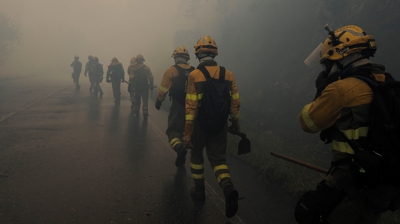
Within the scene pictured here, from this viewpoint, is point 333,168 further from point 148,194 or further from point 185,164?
point 185,164

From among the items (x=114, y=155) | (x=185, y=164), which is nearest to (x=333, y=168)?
(x=185, y=164)

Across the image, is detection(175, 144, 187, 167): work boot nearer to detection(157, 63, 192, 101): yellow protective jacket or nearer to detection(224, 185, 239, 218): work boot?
detection(157, 63, 192, 101): yellow protective jacket

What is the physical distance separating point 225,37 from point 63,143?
40.7 feet

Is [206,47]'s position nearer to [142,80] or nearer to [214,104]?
[214,104]

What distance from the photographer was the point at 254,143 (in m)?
6.57

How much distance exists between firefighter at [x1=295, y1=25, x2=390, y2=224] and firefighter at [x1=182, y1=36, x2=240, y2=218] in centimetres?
151

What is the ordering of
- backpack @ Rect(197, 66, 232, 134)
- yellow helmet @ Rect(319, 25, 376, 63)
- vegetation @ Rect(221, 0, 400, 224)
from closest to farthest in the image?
yellow helmet @ Rect(319, 25, 376, 63) → backpack @ Rect(197, 66, 232, 134) → vegetation @ Rect(221, 0, 400, 224)

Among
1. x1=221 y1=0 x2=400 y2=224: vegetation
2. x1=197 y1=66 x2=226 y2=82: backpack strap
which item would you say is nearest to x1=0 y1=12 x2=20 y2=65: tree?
x1=221 y1=0 x2=400 y2=224: vegetation

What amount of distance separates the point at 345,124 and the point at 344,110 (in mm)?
105

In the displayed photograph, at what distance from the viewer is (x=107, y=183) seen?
4137mm

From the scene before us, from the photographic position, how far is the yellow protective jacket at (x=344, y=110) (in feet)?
6.23

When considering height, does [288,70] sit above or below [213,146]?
above

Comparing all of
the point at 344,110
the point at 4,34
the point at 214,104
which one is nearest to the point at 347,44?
the point at 344,110

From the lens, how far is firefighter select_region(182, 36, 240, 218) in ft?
11.5
